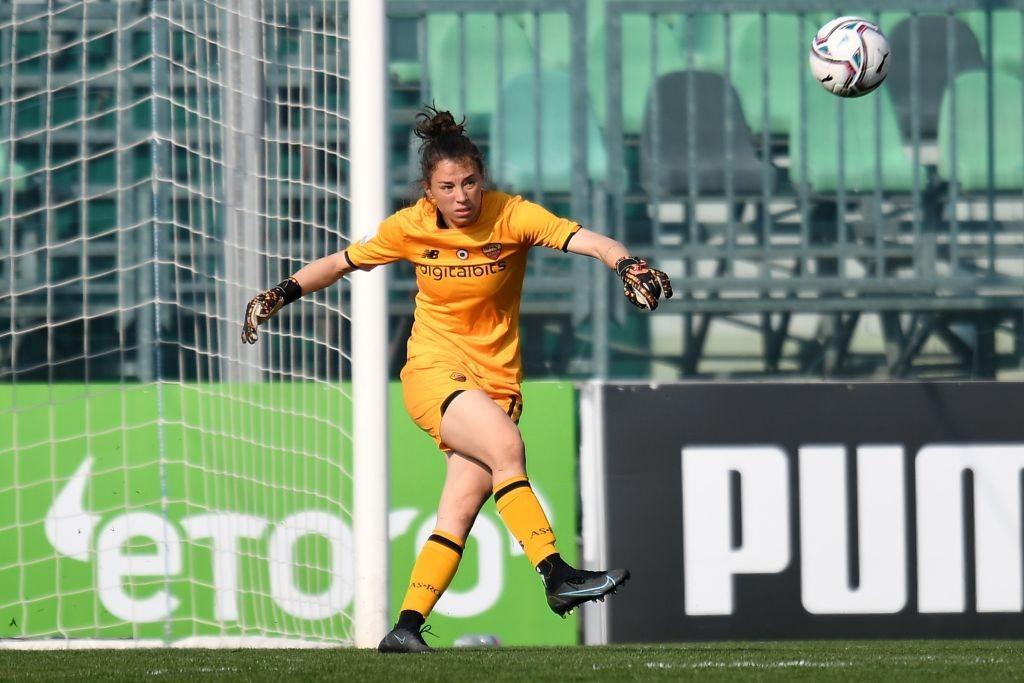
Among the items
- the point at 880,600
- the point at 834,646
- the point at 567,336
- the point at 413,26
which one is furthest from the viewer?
the point at 413,26

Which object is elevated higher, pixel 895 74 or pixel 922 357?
pixel 895 74

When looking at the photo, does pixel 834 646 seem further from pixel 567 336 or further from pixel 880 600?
pixel 567 336

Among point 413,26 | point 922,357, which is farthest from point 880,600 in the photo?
point 413,26

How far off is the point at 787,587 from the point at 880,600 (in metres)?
0.40

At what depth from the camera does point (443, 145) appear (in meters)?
4.55

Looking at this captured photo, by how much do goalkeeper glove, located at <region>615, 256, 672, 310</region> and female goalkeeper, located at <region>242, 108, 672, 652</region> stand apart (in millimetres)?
236

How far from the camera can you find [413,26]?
351 inches

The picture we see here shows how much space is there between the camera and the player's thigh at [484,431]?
14.9ft

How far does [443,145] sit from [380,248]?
0.48m

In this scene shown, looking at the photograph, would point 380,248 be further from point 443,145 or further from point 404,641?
point 404,641

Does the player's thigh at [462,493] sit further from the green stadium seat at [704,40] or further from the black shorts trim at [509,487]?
the green stadium seat at [704,40]

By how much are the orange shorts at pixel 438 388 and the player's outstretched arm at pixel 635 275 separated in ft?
1.76

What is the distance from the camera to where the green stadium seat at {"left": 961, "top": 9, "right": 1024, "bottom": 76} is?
358 inches

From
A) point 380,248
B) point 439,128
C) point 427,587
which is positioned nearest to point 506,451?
point 427,587
